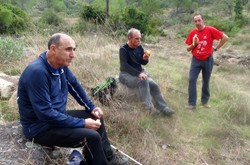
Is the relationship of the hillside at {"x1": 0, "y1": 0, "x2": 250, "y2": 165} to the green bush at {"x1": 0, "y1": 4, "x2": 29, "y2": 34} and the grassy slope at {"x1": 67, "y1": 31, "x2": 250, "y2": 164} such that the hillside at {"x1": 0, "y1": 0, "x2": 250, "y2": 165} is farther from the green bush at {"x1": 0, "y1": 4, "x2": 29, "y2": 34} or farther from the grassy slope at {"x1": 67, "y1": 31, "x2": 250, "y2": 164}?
the green bush at {"x1": 0, "y1": 4, "x2": 29, "y2": 34}

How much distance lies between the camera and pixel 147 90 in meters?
5.05

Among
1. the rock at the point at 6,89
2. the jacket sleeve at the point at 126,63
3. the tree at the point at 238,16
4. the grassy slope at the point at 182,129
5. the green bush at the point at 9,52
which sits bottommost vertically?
the tree at the point at 238,16

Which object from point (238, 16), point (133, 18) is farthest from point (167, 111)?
point (238, 16)

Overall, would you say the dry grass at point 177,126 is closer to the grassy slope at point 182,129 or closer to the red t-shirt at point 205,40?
the grassy slope at point 182,129

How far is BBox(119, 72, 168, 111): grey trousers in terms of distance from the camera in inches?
198

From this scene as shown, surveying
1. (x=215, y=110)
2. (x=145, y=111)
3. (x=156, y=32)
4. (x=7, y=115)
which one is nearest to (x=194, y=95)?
(x=215, y=110)

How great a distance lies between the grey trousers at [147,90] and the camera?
502 cm

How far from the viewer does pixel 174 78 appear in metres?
7.48

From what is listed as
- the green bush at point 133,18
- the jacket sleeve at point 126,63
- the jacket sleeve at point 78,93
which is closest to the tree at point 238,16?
the green bush at point 133,18

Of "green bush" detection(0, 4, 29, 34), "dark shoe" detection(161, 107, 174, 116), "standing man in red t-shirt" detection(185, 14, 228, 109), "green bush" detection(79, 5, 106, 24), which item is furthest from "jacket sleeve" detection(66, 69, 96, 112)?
"green bush" detection(79, 5, 106, 24)

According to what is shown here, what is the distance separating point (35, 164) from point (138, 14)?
43.2 feet

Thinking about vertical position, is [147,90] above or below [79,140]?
below

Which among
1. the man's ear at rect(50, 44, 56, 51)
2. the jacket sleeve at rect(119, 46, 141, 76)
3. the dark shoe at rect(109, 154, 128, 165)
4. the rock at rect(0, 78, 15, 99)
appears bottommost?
the dark shoe at rect(109, 154, 128, 165)

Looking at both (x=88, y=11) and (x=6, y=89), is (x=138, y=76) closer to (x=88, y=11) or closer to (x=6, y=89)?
(x=6, y=89)
